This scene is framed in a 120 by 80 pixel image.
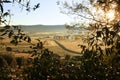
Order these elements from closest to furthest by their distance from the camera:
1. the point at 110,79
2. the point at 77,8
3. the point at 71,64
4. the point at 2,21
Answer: the point at 2,21 → the point at 110,79 → the point at 71,64 → the point at 77,8

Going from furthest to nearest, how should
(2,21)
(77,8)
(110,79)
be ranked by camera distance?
(77,8), (110,79), (2,21)

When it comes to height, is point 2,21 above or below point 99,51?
above

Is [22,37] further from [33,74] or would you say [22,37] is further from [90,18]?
[90,18]

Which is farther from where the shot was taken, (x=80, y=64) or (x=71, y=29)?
(x=71, y=29)

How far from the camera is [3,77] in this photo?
5.02m

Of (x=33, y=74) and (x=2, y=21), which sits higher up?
(x=2, y=21)

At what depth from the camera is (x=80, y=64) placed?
546 cm

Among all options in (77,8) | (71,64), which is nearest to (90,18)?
(77,8)

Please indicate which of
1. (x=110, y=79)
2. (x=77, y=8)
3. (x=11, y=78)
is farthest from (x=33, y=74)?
(x=77, y=8)

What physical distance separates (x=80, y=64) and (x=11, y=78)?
1115 mm

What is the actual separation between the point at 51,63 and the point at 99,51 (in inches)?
29.9

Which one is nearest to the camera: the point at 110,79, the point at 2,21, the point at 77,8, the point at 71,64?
the point at 2,21

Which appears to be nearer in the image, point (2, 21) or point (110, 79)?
point (2, 21)

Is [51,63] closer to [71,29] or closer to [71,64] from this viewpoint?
[71,64]
